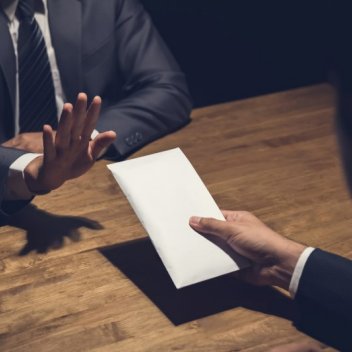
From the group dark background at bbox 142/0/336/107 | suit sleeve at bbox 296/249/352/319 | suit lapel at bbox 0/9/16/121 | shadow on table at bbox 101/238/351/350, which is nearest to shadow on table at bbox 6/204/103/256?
shadow on table at bbox 101/238/351/350

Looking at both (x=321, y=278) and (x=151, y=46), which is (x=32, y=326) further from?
(x=151, y=46)

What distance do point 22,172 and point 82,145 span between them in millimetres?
168

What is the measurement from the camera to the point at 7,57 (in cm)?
204

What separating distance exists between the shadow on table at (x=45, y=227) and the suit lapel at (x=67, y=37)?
707 mm

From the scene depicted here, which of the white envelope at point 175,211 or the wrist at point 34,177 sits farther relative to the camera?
the wrist at point 34,177

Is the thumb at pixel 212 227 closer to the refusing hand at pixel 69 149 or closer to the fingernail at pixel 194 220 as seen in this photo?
the fingernail at pixel 194 220

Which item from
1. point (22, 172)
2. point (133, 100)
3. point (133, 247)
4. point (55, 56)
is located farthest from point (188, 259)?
point (55, 56)

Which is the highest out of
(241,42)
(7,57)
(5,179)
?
(7,57)

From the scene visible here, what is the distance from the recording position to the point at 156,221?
1307mm

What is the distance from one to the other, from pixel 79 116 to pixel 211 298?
0.51m

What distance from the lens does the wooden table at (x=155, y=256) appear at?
119 cm

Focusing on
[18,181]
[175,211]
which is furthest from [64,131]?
[175,211]

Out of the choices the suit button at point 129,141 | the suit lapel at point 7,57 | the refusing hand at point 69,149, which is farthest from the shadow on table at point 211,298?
the suit lapel at point 7,57

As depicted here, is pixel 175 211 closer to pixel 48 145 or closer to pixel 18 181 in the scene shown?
pixel 48 145
